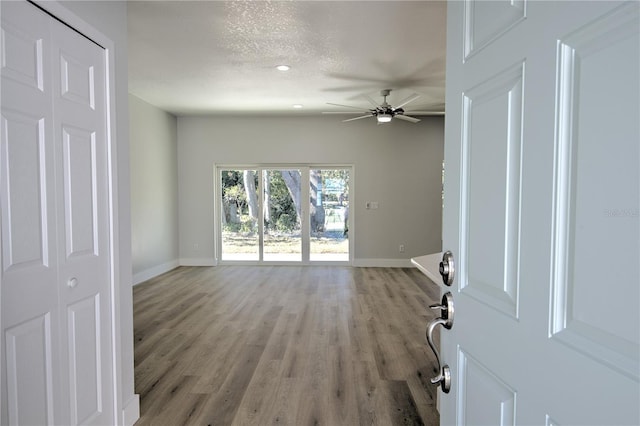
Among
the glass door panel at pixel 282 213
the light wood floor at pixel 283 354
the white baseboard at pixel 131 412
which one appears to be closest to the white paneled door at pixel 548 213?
the light wood floor at pixel 283 354

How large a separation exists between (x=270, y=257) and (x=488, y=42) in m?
6.35

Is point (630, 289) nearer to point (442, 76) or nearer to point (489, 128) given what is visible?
point (489, 128)

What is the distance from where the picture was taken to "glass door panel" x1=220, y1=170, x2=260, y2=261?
6.89m

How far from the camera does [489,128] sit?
82cm

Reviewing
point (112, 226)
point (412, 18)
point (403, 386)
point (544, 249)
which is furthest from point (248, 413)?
point (412, 18)

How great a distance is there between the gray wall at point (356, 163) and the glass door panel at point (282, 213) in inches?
13.3

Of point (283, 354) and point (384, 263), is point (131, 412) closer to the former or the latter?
point (283, 354)

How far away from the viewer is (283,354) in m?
2.93

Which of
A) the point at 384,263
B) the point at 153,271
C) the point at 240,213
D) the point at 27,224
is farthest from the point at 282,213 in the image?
the point at 27,224

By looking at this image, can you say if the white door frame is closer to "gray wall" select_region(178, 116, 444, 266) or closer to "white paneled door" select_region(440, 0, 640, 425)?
"white paneled door" select_region(440, 0, 640, 425)

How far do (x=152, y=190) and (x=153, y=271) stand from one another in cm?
136

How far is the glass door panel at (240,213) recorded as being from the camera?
6.89 metres

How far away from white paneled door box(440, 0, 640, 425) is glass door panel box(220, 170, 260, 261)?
20.2 ft

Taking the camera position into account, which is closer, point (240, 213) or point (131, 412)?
point (131, 412)
